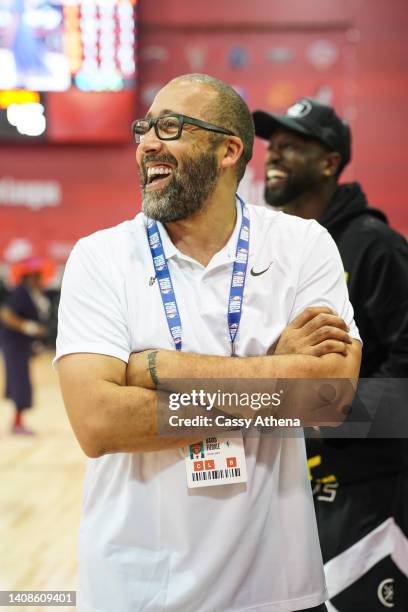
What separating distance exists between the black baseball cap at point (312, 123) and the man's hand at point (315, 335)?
1.15m

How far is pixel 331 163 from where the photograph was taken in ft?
9.55

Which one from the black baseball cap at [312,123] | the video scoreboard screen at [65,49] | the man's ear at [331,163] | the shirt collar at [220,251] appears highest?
the video scoreboard screen at [65,49]

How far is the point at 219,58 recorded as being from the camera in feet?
40.5

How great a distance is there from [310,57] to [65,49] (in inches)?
148

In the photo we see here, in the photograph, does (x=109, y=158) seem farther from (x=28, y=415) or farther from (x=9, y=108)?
(x=28, y=415)

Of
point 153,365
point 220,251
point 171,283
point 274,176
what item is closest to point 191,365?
point 153,365

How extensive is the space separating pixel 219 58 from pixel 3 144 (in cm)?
365

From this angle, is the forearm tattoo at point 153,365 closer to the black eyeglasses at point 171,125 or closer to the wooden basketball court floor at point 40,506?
the black eyeglasses at point 171,125

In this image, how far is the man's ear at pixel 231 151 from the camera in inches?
80.7

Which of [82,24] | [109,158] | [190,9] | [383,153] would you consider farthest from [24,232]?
[383,153]

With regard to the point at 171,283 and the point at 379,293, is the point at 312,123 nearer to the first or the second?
the point at 379,293

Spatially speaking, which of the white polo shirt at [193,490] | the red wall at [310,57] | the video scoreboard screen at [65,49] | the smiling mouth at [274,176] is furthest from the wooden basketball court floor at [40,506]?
the red wall at [310,57]

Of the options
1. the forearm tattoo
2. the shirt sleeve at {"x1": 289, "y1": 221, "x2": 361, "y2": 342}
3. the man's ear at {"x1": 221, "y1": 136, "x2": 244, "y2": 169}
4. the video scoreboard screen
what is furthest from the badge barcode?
the video scoreboard screen

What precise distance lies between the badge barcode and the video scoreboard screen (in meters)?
10.2
